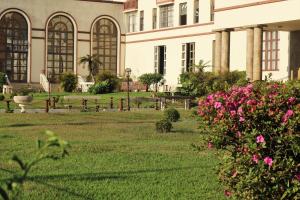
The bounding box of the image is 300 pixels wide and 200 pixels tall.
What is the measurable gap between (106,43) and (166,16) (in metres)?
6.02

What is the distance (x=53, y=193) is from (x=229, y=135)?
2.61 meters

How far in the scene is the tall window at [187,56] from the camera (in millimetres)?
39938

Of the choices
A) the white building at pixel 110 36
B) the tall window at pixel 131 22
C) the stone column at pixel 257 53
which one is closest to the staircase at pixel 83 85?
the white building at pixel 110 36

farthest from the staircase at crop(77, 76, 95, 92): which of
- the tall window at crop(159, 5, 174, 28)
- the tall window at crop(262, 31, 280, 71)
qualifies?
the tall window at crop(262, 31, 280, 71)

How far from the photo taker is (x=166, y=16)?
43031 millimetres

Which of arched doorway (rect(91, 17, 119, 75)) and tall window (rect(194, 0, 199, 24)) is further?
arched doorway (rect(91, 17, 119, 75))

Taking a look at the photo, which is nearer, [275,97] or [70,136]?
[275,97]

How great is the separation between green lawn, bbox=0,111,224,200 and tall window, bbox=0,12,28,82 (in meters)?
25.4

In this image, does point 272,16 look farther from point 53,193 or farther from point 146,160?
point 53,193

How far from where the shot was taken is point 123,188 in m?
8.38

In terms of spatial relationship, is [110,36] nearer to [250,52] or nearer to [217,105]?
[250,52]

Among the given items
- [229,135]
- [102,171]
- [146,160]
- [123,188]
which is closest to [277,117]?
[229,135]

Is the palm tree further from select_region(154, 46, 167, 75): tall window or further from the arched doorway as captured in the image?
select_region(154, 46, 167, 75): tall window

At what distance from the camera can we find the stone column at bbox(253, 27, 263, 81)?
94.5ft
